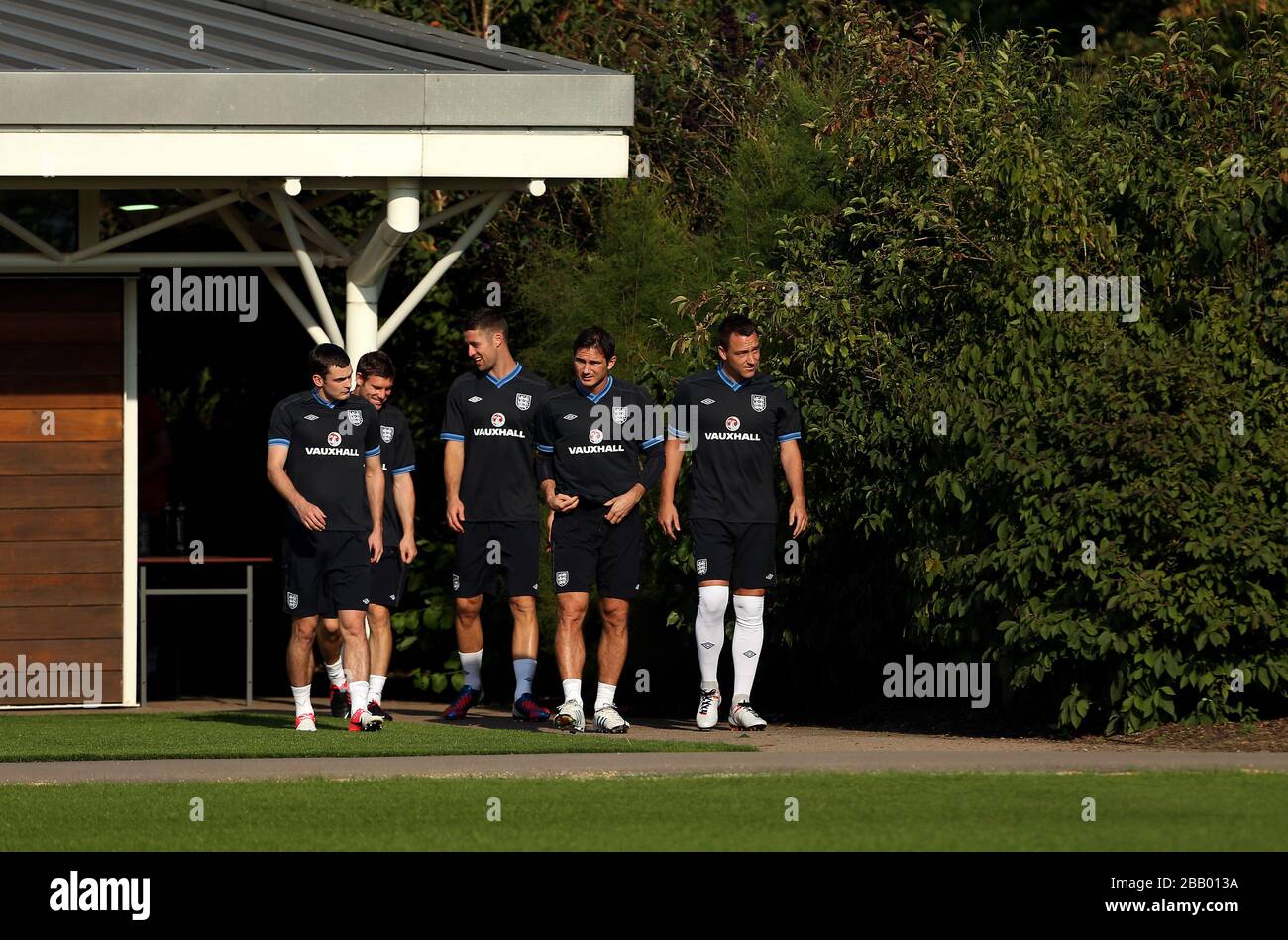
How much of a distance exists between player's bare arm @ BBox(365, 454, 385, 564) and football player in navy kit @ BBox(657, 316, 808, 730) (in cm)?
142

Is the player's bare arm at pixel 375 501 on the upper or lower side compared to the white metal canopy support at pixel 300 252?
lower

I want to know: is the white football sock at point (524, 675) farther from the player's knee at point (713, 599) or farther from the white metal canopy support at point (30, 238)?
the white metal canopy support at point (30, 238)

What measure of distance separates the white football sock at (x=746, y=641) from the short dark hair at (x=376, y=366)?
227cm

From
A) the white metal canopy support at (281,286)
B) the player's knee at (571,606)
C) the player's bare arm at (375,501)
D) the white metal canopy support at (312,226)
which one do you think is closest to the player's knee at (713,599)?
the player's knee at (571,606)

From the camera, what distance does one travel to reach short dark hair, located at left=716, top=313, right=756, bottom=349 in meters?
11.1

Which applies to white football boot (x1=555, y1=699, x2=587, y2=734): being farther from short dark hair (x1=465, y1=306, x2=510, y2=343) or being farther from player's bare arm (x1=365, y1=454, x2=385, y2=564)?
short dark hair (x1=465, y1=306, x2=510, y2=343)

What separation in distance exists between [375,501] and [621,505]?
49.1 inches

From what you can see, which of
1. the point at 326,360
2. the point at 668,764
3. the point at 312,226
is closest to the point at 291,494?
the point at 326,360

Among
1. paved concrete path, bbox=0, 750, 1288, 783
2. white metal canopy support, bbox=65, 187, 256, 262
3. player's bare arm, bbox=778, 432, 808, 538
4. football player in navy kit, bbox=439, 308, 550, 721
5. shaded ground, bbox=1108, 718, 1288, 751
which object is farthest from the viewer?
white metal canopy support, bbox=65, 187, 256, 262

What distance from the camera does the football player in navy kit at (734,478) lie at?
1112 centimetres

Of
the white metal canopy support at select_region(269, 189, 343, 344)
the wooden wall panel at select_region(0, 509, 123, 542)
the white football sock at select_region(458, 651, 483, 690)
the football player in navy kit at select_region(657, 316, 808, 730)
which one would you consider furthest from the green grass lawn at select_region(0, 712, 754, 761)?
the white metal canopy support at select_region(269, 189, 343, 344)
